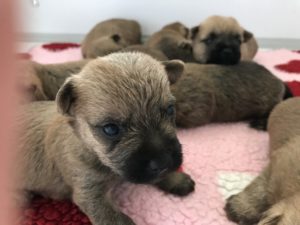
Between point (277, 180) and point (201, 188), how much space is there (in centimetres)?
47

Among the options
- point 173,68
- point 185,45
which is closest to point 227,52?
point 185,45

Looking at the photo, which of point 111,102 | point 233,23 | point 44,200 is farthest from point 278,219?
point 233,23

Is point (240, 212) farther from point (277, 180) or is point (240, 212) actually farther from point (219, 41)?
point (219, 41)

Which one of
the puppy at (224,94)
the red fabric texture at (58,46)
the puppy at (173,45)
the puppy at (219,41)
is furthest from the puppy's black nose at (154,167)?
the red fabric texture at (58,46)

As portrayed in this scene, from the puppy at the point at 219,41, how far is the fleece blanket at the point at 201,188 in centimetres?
57

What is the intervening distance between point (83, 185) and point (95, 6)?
2.59 meters

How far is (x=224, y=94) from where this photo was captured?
2637 mm

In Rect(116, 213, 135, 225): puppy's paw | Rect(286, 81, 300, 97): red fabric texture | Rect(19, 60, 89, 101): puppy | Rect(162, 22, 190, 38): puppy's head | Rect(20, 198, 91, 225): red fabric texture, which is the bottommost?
Rect(20, 198, 91, 225): red fabric texture

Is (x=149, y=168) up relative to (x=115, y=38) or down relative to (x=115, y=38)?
up

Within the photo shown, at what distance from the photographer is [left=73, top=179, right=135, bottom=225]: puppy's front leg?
1.75 metres

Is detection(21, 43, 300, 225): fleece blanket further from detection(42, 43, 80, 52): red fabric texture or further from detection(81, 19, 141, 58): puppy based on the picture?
detection(42, 43, 80, 52): red fabric texture

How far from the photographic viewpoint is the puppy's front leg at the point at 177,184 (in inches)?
80.6

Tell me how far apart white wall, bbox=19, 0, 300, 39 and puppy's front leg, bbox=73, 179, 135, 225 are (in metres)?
2.45

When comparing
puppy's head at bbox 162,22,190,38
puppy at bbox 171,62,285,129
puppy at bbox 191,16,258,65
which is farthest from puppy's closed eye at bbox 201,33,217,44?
puppy at bbox 171,62,285,129
